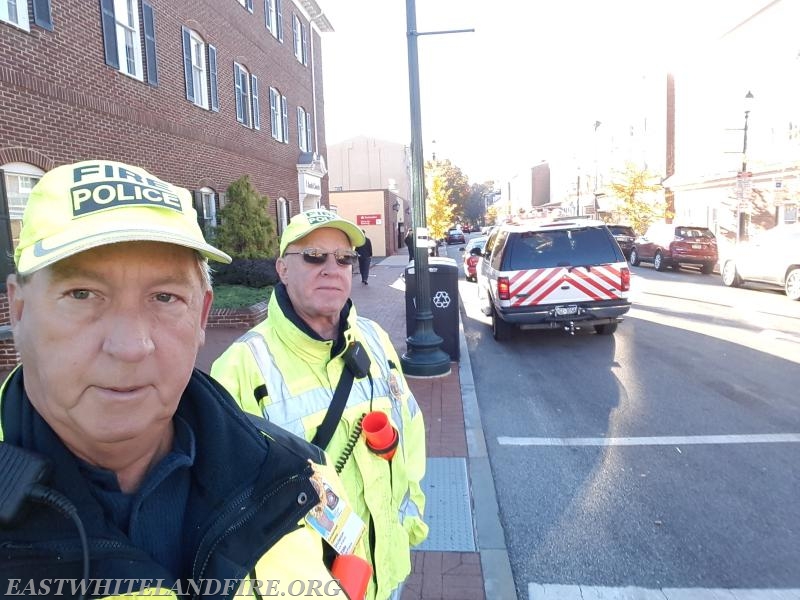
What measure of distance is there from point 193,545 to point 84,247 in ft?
2.01

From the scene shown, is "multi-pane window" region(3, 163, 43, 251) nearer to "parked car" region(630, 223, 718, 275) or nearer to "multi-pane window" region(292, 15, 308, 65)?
"multi-pane window" region(292, 15, 308, 65)

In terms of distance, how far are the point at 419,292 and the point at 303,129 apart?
18.0 meters

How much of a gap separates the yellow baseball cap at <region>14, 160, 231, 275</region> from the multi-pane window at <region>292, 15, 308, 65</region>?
23.7 meters

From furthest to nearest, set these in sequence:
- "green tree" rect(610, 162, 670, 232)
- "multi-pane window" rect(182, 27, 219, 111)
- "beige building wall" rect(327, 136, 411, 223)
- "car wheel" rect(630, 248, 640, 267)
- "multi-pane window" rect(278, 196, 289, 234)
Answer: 1. "beige building wall" rect(327, 136, 411, 223)
2. "green tree" rect(610, 162, 670, 232)
3. "car wheel" rect(630, 248, 640, 267)
4. "multi-pane window" rect(278, 196, 289, 234)
5. "multi-pane window" rect(182, 27, 219, 111)

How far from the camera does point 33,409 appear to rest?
1.09 meters

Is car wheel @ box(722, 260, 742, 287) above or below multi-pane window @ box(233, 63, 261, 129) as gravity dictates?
below

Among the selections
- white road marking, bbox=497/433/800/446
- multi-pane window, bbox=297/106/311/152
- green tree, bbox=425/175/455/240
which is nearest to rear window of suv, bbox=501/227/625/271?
white road marking, bbox=497/433/800/446

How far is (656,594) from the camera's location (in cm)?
309

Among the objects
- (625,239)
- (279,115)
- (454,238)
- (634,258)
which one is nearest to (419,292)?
(279,115)

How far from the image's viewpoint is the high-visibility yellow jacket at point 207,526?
3.11 feet

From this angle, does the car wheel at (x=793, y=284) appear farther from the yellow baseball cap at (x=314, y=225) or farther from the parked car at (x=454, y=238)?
the parked car at (x=454, y=238)

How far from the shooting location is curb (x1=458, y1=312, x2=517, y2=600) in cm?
318

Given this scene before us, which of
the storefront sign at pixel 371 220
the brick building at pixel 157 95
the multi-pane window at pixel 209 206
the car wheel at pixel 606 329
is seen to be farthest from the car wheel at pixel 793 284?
Result: the storefront sign at pixel 371 220

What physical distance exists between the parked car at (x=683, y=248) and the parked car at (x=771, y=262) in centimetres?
412
